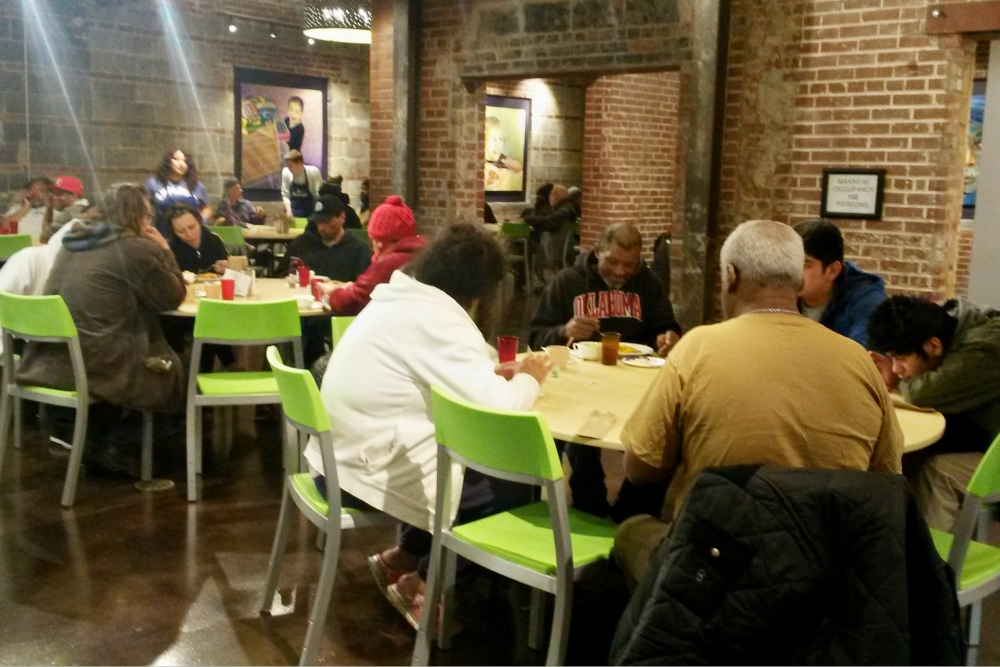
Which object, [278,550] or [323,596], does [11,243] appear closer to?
[278,550]

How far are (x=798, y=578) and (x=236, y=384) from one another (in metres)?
3.15

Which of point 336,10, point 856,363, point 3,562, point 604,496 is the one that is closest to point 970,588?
point 856,363

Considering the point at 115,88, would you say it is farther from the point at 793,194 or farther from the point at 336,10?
the point at 793,194

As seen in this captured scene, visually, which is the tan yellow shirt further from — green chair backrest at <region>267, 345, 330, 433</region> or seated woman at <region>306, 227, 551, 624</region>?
green chair backrest at <region>267, 345, 330, 433</region>

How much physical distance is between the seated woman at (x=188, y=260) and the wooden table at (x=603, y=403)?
2681 millimetres

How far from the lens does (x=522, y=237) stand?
11797 mm

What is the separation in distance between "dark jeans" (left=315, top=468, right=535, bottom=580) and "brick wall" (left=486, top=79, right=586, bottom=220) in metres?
9.83

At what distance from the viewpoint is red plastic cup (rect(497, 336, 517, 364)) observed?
3.30 m

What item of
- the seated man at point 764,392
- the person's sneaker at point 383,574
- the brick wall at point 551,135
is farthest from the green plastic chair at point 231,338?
the brick wall at point 551,135

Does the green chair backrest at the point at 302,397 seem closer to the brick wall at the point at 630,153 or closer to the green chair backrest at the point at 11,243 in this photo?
the green chair backrest at the point at 11,243

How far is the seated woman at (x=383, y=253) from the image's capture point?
4.65 metres

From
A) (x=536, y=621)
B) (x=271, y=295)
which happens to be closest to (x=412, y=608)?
(x=536, y=621)

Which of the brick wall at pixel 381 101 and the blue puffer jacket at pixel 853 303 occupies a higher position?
the brick wall at pixel 381 101

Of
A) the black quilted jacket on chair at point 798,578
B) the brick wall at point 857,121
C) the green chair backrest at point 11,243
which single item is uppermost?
the brick wall at point 857,121
